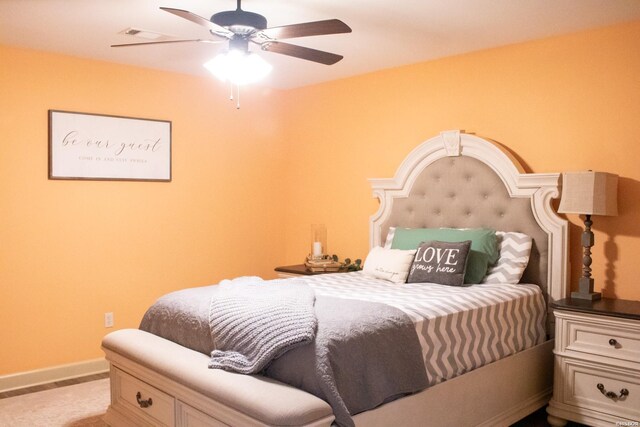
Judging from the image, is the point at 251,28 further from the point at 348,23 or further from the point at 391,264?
the point at 391,264

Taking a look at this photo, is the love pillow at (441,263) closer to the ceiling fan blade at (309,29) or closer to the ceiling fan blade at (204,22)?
the ceiling fan blade at (309,29)

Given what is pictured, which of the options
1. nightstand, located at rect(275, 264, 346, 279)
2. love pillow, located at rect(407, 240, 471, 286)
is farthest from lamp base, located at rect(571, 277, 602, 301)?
nightstand, located at rect(275, 264, 346, 279)

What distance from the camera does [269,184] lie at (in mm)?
5289

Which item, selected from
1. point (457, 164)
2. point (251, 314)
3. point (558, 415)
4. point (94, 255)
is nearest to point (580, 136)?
point (457, 164)

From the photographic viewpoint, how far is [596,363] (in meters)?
3.02

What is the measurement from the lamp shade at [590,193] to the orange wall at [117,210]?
2.76 m

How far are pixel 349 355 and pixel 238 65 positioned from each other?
1478 mm

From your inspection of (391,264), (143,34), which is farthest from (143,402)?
(143,34)

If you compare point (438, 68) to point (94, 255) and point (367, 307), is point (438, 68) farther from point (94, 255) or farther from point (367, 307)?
point (94, 255)

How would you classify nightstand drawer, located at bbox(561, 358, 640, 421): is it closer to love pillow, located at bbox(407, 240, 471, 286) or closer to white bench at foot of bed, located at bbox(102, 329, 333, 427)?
love pillow, located at bbox(407, 240, 471, 286)

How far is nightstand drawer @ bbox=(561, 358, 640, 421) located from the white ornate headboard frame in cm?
53

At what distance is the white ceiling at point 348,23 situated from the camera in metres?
3.01

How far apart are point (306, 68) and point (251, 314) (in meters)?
2.55

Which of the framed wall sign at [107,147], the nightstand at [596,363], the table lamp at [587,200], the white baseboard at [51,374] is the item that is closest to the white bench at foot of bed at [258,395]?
the nightstand at [596,363]
